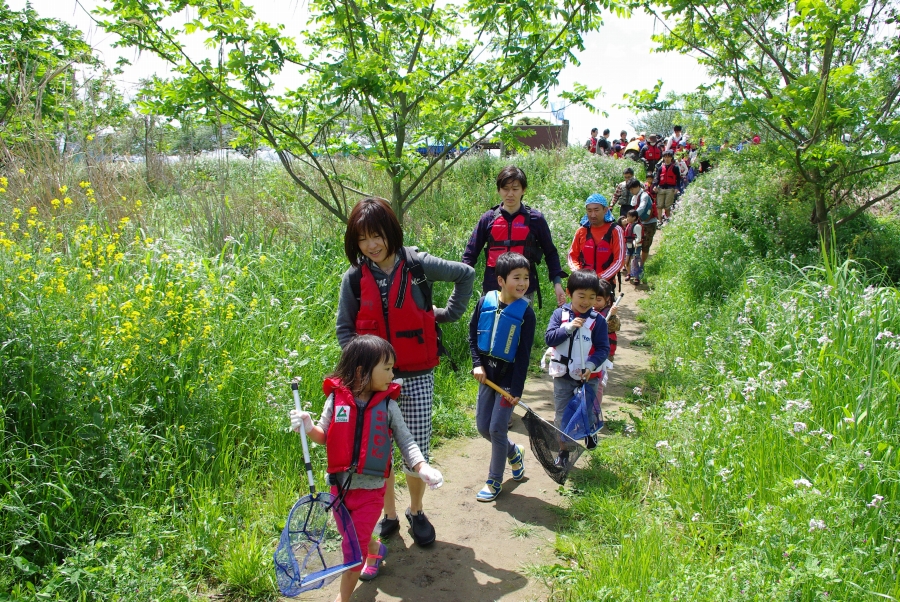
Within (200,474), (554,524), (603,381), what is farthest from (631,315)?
(200,474)

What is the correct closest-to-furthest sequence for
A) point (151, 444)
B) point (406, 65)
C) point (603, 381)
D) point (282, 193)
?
point (151, 444) < point (603, 381) < point (406, 65) < point (282, 193)

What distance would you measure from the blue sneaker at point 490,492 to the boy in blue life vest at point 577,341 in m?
0.46

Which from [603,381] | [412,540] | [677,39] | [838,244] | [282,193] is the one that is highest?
[677,39]

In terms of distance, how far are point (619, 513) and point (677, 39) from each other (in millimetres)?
7188

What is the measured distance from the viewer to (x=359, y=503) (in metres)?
2.95

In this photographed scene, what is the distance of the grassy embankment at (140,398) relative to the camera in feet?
→ 9.84

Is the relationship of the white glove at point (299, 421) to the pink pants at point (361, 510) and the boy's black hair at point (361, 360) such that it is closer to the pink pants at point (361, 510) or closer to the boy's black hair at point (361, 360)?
the boy's black hair at point (361, 360)

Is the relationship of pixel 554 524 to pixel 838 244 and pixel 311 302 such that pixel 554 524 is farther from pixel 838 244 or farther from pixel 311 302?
pixel 838 244

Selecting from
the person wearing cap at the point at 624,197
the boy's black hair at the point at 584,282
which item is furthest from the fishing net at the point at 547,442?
the person wearing cap at the point at 624,197

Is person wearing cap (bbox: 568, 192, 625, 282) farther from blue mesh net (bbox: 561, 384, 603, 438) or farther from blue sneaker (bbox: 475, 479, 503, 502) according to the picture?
blue sneaker (bbox: 475, 479, 503, 502)

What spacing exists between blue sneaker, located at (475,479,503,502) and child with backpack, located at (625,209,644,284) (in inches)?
286

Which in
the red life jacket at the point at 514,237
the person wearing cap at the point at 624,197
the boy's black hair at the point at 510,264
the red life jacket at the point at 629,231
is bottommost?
the boy's black hair at the point at 510,264

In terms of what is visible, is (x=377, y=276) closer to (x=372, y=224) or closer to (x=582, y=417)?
(x=372, y=224)

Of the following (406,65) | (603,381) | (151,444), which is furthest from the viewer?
(406,65)
